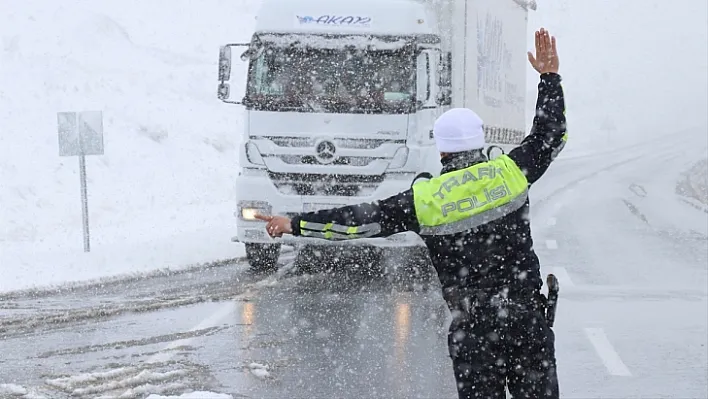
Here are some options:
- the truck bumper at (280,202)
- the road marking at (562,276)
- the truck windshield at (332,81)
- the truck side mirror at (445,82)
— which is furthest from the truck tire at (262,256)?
the road marking at (562,276)

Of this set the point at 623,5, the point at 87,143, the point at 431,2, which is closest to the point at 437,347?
the point at 431,2

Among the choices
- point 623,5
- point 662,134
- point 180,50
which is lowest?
point 662,134

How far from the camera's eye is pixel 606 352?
322 inches

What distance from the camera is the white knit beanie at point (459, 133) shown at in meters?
4.25

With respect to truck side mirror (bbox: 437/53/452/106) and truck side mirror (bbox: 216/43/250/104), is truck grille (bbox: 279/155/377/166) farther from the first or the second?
truck side mirror (bbox: 437/53/452/106)

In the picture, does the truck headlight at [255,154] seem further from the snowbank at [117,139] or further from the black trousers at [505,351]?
the black trousers at [505,351]

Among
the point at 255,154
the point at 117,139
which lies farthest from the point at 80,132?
the point at 117,139

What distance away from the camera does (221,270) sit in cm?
1321

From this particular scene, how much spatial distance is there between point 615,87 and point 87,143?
123 m

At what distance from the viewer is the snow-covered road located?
7.00m

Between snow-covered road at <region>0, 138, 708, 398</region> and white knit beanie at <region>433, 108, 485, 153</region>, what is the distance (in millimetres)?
2800

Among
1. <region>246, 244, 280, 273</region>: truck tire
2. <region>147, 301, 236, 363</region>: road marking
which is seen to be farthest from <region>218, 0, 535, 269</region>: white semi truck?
<region>147, 301, 236, 363</region>: road marking

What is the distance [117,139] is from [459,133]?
27.3 metres

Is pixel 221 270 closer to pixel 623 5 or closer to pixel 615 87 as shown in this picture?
pixel 615 87
